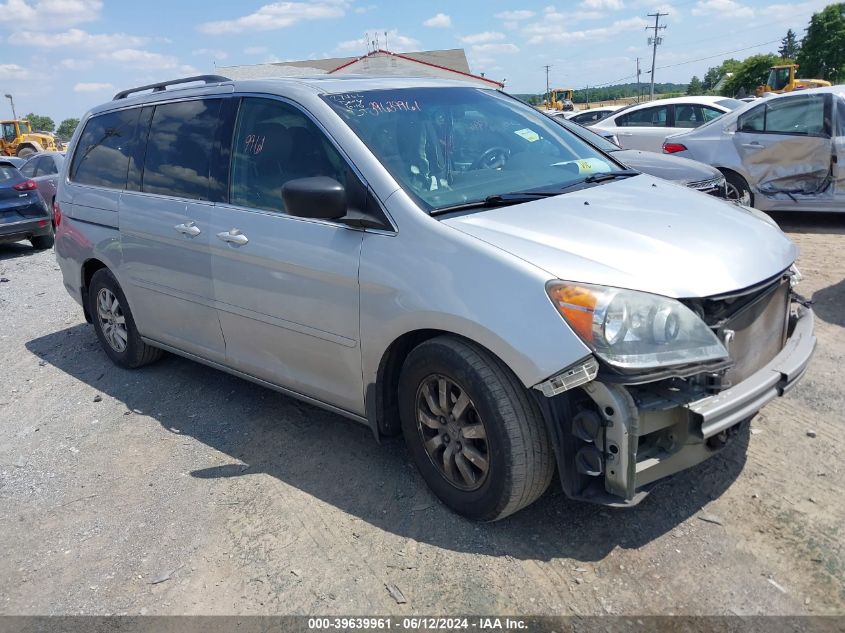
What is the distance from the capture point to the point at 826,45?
64.4m

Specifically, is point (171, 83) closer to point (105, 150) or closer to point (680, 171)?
point (105, 150)

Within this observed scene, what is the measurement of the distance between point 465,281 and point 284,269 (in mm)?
Result: 1159

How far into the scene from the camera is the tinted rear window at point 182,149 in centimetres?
426

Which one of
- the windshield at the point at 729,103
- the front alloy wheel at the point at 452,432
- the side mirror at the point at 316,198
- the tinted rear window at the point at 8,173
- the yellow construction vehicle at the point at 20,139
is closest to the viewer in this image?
the front alloy wheel at the point at 452,432

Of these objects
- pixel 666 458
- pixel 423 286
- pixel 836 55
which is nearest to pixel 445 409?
pixel 423 286

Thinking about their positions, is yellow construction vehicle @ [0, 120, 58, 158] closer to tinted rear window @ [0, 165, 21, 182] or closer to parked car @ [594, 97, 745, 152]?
tinted rear window @ [0, 165, 21, 182]

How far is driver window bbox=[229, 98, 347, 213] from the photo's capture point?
11.8 ft

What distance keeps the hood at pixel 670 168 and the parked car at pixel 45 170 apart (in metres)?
11.1

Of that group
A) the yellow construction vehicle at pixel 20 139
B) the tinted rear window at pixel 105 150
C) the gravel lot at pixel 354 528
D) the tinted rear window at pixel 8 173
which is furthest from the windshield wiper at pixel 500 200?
the yellow construction vehicle at pixel 20 139

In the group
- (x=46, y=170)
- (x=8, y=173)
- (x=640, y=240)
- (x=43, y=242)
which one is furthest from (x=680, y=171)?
(x=46, y=170)

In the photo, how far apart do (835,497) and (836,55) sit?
244 ft

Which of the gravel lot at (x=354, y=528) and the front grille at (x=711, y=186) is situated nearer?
the gravel lot at (x=354, y=528)

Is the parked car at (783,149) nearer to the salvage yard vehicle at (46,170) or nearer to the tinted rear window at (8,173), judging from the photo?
the tinted rear window at (8,173)

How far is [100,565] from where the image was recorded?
3209 millimetres
